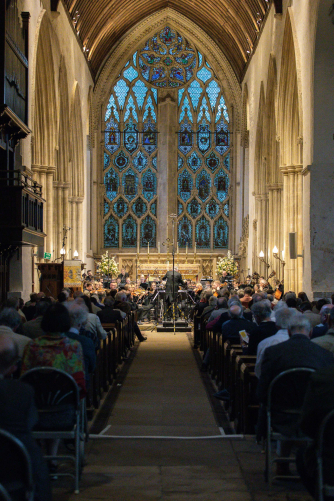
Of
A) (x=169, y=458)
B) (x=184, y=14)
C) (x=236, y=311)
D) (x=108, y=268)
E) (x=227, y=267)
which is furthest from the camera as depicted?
(x=184, y=14)

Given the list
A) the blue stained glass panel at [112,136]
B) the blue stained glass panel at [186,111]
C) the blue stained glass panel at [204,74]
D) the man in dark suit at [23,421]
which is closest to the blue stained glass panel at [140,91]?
the blue stained glass panel at [112,136]

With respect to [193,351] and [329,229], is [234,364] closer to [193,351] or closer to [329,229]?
[193,351]

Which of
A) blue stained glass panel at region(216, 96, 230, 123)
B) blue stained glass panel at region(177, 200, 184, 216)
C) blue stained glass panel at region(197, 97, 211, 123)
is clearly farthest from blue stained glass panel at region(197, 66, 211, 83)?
blue stained glass panel at region(177, 200, 184, 216)

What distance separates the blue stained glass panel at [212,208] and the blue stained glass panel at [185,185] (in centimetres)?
96

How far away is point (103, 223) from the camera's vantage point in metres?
30.0

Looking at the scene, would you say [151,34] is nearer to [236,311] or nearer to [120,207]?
[120,207]

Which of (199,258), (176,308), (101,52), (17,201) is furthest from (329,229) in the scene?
(101,52)

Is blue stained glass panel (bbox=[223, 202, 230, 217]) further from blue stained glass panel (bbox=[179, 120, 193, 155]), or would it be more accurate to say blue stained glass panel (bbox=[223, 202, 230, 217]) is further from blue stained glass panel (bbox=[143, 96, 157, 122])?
blue stained glass panel (bbox=[143, 96, 157, 122])

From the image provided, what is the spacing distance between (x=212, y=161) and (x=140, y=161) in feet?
10.5

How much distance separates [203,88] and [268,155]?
8.89 metres

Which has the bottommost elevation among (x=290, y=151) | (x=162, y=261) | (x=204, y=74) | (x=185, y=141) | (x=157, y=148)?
(x=162, y=261)

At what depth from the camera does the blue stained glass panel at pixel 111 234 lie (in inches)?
1183

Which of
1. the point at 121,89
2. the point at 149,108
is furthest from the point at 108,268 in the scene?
the point at 121,89

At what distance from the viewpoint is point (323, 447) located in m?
3.14
